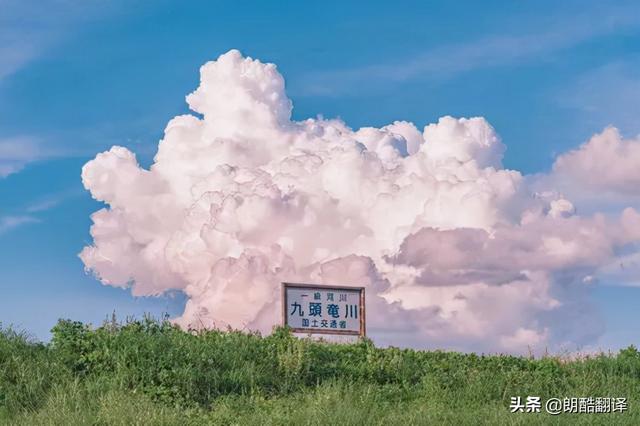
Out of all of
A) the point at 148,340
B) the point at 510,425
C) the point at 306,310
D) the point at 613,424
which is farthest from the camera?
the point at 306,310

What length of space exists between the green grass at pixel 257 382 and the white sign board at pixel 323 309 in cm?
311

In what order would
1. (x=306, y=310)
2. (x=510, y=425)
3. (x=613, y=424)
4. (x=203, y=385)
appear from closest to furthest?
(x=510, y=425) → (x=613, y=424) → (x=203, y=385) → (x=306, y=310)

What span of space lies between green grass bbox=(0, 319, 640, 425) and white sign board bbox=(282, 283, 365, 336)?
10.2ft

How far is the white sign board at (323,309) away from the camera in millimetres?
22031

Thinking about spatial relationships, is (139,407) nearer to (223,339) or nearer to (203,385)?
(203,385)

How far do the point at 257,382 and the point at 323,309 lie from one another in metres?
7.02

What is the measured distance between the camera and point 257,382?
1558 centimetres

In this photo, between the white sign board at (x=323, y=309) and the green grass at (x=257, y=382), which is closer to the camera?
the green grass at (x=257, y=382)

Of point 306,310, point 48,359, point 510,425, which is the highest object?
point 306,310

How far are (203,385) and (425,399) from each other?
3.78 meters

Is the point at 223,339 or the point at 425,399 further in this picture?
the point at 223,339

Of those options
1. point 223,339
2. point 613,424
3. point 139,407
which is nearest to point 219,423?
point 139,407

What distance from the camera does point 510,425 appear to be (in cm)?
1302

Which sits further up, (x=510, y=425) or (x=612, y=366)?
(x=612, y=366)
